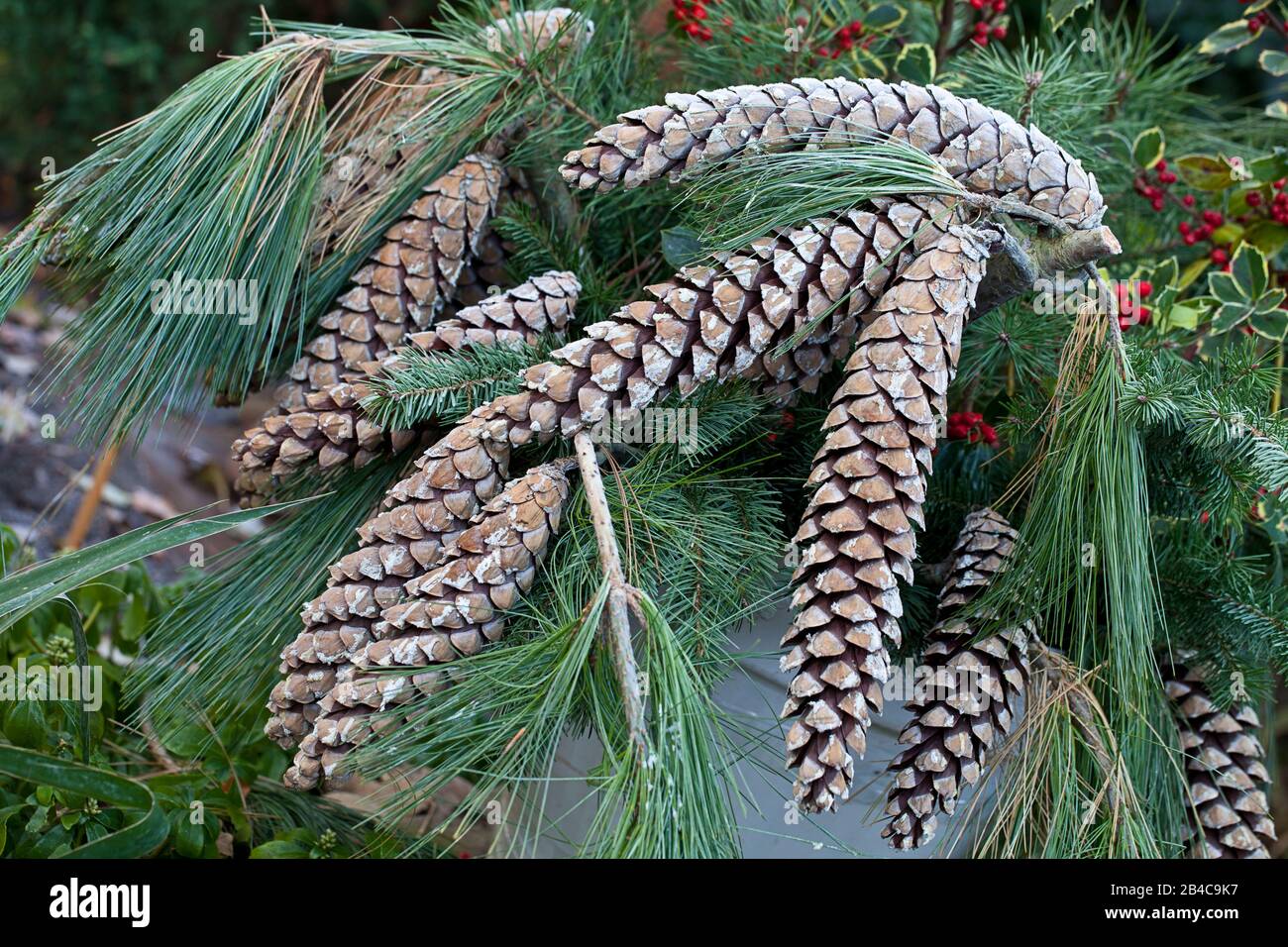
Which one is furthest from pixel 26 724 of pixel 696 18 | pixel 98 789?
pixel 696 18

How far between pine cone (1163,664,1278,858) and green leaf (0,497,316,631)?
535 millimetres

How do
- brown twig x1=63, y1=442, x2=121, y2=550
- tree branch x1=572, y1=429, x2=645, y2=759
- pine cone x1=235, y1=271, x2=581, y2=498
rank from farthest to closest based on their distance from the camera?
brown twig x1=63, y1=442, x2=121, y2=550
pine cone x1=235, y1=271, x2=581, y2=498
tree branch x1=572, y1=429, x2=645, y2=759

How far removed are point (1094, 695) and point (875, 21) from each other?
0.50 metres

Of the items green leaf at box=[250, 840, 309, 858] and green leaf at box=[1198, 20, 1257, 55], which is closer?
green leaf at box=[250, 840, 309, 858]

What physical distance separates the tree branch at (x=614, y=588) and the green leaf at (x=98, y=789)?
239mm

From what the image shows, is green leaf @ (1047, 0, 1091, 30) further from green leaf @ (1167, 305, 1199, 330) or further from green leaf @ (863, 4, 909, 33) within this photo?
green leaf @ (1167, 305, 1199, 330)

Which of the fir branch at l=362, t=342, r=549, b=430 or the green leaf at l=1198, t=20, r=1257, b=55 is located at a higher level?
the green leaf at l=1198, t=20, r=1257, b=55

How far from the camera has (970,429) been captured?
27.2 inches

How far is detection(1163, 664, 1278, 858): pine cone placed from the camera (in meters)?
0.66

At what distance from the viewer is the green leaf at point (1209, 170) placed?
2.67 feet

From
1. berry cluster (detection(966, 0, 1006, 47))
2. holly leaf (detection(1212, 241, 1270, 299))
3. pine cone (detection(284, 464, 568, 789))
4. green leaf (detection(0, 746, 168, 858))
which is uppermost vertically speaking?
berry cluster (detection(966, 0, 1006, 47))

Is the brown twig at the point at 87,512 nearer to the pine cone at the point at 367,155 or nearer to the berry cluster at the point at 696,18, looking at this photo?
the pine cone at the point at 367,155

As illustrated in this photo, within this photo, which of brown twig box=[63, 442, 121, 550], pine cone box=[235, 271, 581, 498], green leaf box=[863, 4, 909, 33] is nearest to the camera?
pine cone box=[235, 271, 581, 498]

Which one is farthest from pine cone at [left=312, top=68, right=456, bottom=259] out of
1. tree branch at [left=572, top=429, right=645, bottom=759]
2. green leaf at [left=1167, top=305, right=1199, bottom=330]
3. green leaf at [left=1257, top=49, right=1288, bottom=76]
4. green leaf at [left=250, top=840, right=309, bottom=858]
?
green leaf at [left=1257, top=49, right=1288, bottom=76]
